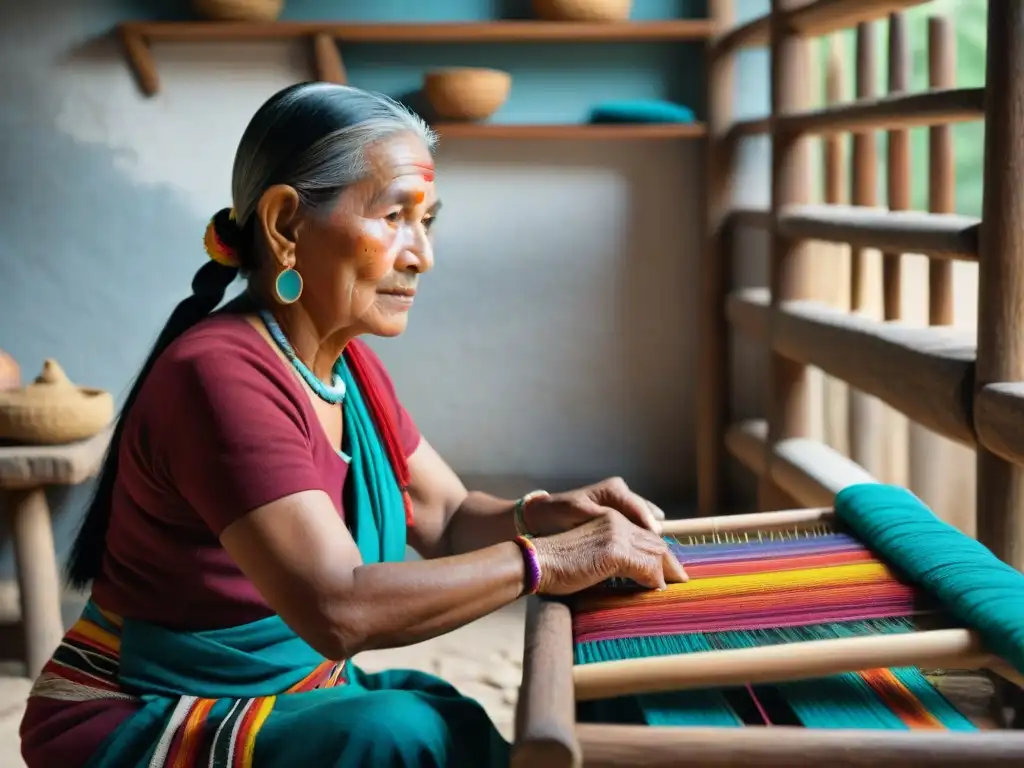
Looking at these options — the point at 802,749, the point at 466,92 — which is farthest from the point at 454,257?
the point at 802,749

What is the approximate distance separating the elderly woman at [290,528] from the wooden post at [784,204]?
193 cm

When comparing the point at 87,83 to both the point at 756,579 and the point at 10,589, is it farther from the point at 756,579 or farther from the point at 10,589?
the point at 756,579

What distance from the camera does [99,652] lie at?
1552 millimetres

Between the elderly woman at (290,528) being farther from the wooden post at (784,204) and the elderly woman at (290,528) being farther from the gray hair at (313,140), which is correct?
the wooden post at (784,204)

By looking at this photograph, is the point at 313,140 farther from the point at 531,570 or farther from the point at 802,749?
the point at 802,749

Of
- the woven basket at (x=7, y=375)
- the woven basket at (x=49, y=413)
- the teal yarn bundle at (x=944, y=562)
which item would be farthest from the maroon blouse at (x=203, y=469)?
the woven basket at (x=7, y=375)

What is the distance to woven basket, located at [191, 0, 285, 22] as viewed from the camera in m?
3.81

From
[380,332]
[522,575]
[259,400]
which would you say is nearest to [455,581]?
[522,575]

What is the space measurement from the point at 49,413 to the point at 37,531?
33cm

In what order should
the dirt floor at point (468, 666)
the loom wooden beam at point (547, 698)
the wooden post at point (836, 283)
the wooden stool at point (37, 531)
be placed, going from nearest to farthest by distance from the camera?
the loom wooden beam at point (547, 698) → the dirt floor at point (468, 666) → the wooden stool at point (37, 531) → the wooden post at point (836, 283)

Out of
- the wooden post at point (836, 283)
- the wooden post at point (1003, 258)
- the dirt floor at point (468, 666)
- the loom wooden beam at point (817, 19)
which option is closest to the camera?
the wooden post at point (1003, 258)

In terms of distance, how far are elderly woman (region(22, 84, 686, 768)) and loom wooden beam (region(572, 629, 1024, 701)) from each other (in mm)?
228

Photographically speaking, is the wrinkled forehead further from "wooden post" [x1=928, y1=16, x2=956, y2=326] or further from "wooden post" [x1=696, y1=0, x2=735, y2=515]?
"wooden post" [x1=696, y1=0, x2=735, y2=515]

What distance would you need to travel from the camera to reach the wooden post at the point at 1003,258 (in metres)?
1.90
